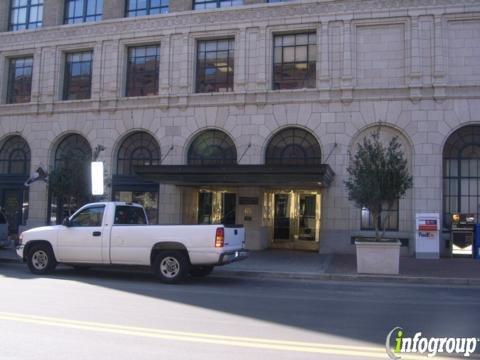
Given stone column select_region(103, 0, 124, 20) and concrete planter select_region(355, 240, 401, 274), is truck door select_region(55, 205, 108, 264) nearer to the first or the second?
concrete planter select_region(355, 240, 401, 274)

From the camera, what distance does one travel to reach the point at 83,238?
42.9 feet

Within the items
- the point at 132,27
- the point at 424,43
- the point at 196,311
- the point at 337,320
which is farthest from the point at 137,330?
the point at 132,27

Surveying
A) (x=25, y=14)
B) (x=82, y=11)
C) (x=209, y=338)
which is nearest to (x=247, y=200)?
(x=82, y=11)

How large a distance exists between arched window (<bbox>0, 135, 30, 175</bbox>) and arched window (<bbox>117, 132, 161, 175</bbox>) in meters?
5.24

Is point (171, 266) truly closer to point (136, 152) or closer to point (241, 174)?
point (241, 174)

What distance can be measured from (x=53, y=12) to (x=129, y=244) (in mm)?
16850

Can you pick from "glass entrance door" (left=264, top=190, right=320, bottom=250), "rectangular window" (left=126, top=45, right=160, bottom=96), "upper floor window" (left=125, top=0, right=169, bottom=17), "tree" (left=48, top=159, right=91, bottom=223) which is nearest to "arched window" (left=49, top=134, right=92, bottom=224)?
"tree" (left=48, top=159, right=91, bottom=223)

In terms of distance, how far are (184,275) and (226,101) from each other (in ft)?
35.3

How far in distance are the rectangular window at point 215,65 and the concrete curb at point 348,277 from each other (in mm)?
9867

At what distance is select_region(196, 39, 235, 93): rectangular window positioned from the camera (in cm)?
2191

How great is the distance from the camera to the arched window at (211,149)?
2155cm

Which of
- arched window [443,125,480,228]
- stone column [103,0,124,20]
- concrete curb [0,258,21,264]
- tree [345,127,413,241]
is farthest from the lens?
stone column [103,0,124,20]

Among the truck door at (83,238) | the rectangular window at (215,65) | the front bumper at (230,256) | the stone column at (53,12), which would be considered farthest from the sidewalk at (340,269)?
the stone column at (53,12)

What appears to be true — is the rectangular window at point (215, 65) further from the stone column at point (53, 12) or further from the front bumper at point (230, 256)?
the front bumper at point (230, 256)
